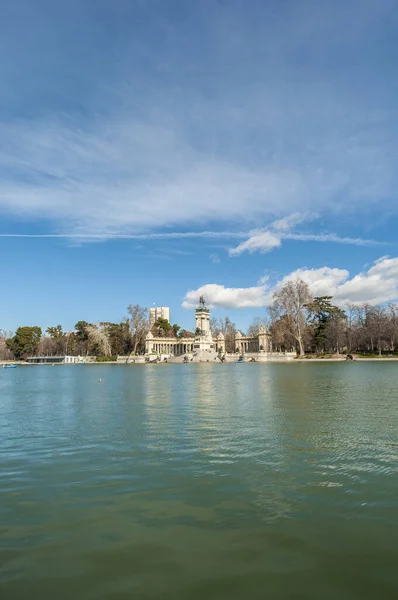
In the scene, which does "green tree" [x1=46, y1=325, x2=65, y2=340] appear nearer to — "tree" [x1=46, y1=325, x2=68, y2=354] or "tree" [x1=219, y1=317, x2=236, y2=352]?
"tree" [x1=46, y1=325, x2=68, y2=354]

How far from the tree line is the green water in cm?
8357

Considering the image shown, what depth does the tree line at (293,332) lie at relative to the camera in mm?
97562

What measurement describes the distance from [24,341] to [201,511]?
150302 millimetres

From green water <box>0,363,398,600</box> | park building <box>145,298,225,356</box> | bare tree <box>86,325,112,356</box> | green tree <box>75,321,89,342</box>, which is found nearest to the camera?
green water <box>0,363,398,600</box>

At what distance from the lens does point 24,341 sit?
146375 millimetres

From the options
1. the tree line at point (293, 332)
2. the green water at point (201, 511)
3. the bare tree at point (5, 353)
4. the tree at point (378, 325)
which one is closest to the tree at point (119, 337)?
the tree line at point (293, 332)

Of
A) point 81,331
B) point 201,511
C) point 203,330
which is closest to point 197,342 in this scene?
point 203,330

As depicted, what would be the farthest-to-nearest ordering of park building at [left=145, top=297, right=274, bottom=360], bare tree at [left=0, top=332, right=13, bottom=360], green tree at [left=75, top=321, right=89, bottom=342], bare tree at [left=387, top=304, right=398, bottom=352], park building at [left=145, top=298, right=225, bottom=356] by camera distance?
bare tree at [left=0, top=332, right=13, bottom=360], green tree at [left=75, top=321, right=89, bottom=342], park building at [left=145, top=298, right=225, bottom=356], park building at [left=145, top=297, right=274, bottom=360], bare tree at [left=387, top=304, right=398, bottom=352]

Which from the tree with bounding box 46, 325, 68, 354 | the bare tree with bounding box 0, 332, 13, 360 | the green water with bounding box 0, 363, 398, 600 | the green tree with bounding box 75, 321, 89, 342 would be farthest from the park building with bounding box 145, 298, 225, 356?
the green water with bounding box 0, 363, 398, 600

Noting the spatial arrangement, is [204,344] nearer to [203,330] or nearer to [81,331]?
[203,330]

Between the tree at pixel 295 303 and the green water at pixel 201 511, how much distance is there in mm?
82410

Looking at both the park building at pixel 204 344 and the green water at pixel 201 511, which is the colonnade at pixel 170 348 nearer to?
the park building at pixel 204 344

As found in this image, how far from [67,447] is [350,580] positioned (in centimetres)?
975

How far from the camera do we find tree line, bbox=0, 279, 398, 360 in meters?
97.6
